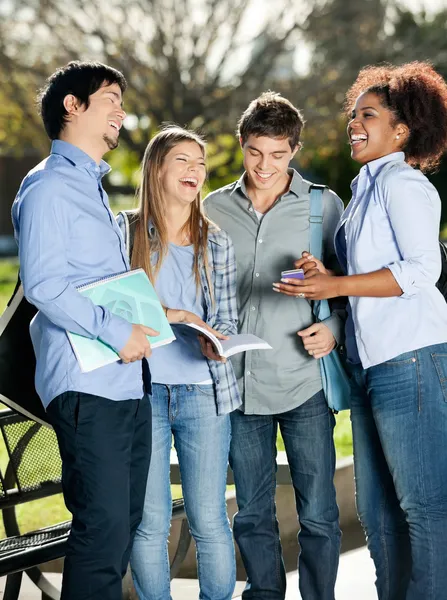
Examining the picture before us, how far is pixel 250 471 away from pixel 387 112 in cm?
155

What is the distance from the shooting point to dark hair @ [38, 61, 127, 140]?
130 inches

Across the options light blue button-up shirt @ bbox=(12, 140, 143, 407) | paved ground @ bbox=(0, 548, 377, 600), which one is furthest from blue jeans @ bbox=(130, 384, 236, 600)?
paved ground @ bbox=(0, 548, 377, 600)

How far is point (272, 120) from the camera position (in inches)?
152

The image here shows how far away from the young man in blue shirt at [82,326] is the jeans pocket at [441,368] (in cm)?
105

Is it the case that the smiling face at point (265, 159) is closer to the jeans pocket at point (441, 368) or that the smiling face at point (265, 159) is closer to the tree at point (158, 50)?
the jeans pocket at point (441, 368)

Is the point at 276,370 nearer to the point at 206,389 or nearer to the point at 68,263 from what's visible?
the point at 206,389

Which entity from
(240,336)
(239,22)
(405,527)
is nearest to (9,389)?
(240,336)

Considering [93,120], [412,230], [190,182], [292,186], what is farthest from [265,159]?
[93,120]

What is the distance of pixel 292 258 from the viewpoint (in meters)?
3.95

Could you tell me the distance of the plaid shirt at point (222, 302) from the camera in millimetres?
3732

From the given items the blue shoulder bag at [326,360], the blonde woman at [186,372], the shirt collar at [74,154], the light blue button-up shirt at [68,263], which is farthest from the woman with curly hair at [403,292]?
the shirt collar at [74,154]

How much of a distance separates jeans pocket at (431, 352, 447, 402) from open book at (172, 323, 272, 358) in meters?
0.61

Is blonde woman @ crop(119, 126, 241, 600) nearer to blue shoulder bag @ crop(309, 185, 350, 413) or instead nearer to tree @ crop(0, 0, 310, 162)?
blue shoulder bag @ crop(309, 185, 350, 413)

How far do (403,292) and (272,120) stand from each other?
0.91 metres
